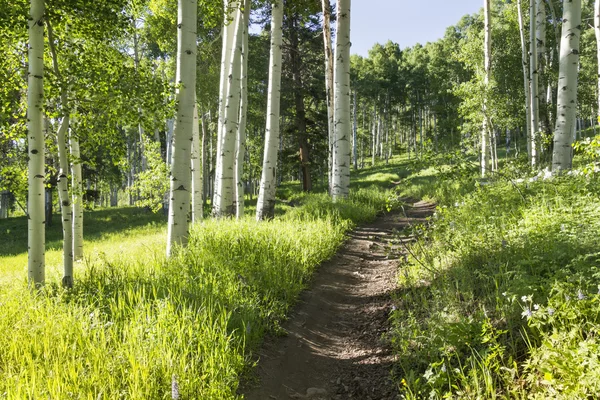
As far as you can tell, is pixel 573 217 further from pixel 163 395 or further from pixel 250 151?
pixel 250 151

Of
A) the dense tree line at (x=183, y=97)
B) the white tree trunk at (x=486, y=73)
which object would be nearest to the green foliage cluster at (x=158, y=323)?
the dense tree line at (x=183, y=97)

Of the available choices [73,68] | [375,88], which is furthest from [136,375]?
[375,88]

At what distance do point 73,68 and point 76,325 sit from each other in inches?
139

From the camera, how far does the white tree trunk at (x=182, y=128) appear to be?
5.23m

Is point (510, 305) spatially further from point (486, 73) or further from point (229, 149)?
point (486, 73)

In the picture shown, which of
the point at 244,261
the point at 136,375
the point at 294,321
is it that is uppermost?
the point at 244,261

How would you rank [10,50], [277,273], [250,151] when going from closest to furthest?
[277,273]
[10,50]
[250,151]

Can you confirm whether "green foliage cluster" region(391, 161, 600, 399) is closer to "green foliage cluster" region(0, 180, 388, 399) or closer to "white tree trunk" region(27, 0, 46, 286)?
"green foliage cluster" region(0, 180, 388, 399)

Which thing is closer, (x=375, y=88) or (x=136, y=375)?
(x=136, y=375)

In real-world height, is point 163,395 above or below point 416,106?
below

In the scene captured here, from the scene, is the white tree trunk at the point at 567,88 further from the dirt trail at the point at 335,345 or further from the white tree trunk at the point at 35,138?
the white tree trunk at the point at 35,138

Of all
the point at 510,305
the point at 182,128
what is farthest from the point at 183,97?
the point at 510,305

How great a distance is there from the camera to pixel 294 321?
164 inches

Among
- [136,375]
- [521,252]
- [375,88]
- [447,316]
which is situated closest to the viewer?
[136,375]
